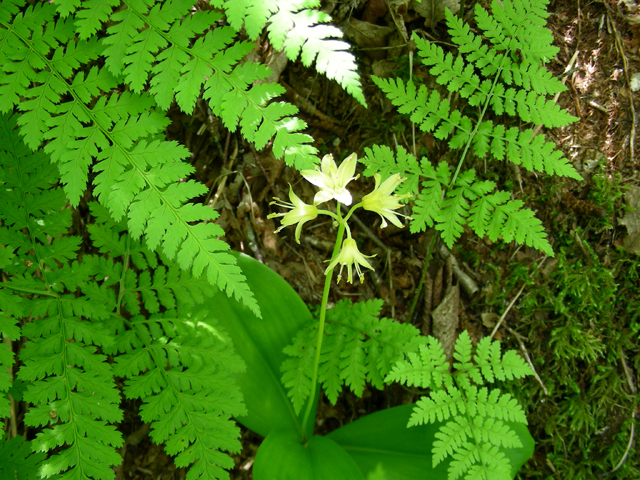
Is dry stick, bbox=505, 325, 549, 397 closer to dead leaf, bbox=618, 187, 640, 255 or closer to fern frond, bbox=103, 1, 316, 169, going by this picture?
dead leaf, bbox=618, 187, 640, 255

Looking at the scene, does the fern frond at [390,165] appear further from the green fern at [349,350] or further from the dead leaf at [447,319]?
the dead leaf at [447,319]

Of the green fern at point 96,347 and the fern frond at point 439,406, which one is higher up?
the fern frond at point 439,406

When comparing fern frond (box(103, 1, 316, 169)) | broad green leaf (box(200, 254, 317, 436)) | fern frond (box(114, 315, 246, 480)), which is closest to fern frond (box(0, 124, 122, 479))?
fern frond (box(114, 315, 246, 480))

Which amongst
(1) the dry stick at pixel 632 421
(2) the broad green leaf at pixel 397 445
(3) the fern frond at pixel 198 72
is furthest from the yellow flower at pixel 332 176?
(1) the dry stick at pixel 632 421

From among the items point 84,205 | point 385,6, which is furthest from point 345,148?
point 84,205

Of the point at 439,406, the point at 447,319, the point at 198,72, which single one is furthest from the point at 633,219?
the point at 198,72

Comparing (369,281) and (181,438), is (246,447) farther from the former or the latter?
(369,281)

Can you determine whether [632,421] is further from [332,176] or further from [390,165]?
[332,176]
